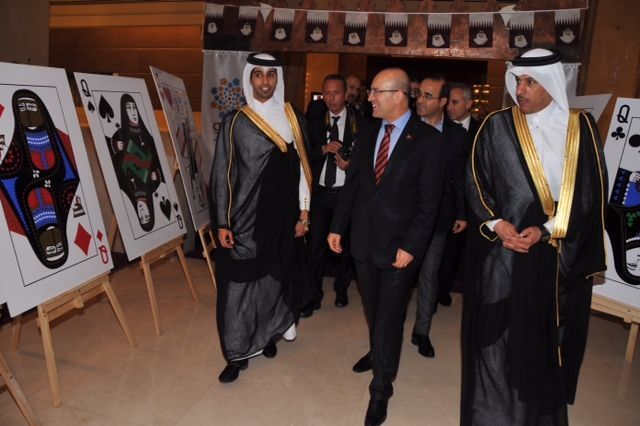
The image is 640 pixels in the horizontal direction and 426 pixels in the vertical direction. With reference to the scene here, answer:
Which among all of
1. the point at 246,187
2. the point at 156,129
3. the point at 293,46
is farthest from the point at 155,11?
the point at 246,187

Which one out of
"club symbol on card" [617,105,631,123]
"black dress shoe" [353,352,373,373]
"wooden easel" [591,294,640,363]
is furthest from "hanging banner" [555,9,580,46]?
"black dress shoe" [353,352,373,373]

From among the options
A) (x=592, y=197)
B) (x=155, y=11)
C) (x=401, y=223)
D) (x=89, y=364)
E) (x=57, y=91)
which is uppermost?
(x=155, y=11)

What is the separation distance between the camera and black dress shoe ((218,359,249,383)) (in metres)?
2.76

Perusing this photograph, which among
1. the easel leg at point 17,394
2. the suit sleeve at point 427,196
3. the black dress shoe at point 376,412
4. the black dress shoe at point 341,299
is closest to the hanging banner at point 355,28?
the black dress shoe at point 341,299

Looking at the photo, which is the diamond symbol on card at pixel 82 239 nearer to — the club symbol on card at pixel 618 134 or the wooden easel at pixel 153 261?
the wooden easel at pixel 153 261

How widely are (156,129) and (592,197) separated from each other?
2.71 m

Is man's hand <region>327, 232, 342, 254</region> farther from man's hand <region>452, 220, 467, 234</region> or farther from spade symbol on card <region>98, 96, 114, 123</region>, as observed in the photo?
spade symbol on card <region>98, 96, 114, 123</region>

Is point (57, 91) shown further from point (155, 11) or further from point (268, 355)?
point (155, 11)

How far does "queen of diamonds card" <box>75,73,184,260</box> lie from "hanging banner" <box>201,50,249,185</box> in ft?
4.33

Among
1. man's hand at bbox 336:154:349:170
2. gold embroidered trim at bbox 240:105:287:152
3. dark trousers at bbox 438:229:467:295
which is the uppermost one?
gold embroidered trim at bbox 240:105:287:152

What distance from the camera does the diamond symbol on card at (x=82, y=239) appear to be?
103 inches

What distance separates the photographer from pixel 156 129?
11.4ft

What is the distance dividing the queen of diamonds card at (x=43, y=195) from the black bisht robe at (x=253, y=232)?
0.69 meters

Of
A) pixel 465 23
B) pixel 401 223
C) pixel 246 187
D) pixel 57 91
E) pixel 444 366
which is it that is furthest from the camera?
pixel 465 23
